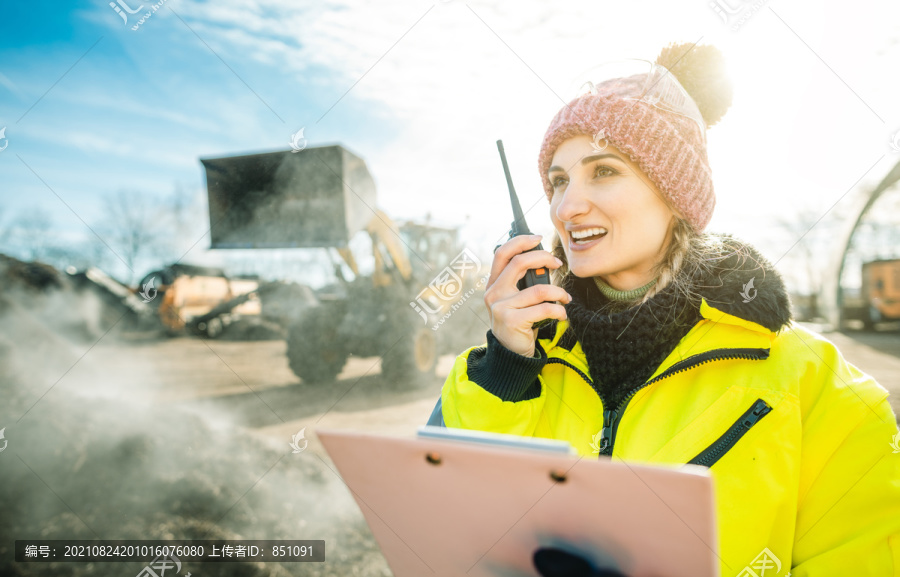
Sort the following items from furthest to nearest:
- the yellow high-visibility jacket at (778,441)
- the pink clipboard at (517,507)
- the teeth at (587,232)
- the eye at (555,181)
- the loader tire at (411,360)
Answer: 1. the loader tire at (411,360)
2. the eye at (555,181)
3. the teeth at (587,232)
4. the yellow high-visibility jacket at (778,441)
5. the pink clipboard at (517,507)

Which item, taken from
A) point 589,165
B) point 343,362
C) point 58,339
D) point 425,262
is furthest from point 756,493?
point 425,262

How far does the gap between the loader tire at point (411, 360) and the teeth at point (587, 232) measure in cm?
613

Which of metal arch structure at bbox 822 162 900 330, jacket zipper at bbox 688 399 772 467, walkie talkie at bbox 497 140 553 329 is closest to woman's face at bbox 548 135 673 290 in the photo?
walkie talkie at bbox 497 140 553 329

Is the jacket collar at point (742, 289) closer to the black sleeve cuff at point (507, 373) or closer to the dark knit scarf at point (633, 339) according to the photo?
the dark knit scarf at point (633, 339)

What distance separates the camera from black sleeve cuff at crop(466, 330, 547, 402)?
1.21 metres

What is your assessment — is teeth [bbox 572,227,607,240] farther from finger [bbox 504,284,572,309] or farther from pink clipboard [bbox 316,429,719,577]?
pink clipboard [bbox 316,429,719,577]

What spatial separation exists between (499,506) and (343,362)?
288 inches

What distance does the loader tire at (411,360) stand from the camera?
289 inches

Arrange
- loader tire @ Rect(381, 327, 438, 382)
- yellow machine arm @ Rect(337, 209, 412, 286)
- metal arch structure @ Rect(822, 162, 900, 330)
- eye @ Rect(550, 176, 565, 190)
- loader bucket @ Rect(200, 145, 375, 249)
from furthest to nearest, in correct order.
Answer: metal arch structure @ Rect(822, 162, 900, 330) < yellow machine arm @ Rect(337, 209, 412, 286) < loader tire @ Rect(381, 327, 438, 382) < loader bucket @ Rect(200, 145, 375, 249) < eye @ Rect(550, 176, 565, 190)

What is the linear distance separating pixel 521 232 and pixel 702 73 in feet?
2.96

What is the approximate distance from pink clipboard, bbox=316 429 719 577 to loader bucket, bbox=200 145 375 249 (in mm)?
6336

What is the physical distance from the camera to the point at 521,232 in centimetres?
138

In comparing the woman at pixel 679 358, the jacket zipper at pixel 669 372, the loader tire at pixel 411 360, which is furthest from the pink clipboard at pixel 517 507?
the loader tire at pixel 411 360

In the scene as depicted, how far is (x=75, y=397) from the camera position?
12.8 feet
